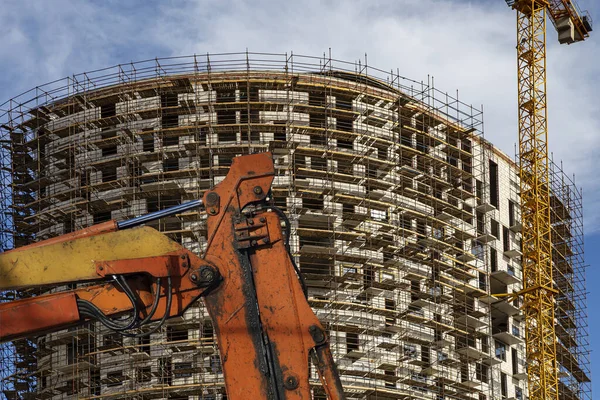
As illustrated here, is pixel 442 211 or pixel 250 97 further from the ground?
pixel 250 97

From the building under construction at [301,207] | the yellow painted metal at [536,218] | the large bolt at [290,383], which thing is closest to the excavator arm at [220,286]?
the large bolt at [290,383]

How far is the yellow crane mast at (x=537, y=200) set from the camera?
6531 cm

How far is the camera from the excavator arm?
14.6 meters

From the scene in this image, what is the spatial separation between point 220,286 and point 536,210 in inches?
2161

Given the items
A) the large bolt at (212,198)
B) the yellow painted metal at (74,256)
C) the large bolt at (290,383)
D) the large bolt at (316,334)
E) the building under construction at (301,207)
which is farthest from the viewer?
the building under construction at (301,207)

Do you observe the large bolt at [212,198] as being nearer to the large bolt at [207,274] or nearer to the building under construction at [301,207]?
the large bolt at [207,274]

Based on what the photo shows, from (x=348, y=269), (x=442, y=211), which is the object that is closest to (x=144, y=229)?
(x=348, y=269)

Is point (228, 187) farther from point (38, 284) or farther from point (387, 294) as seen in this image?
point (387, 294)

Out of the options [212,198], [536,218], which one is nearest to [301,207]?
[536,218]

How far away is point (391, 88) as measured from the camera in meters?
63.0

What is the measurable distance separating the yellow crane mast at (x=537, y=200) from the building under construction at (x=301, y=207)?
2.32 metres

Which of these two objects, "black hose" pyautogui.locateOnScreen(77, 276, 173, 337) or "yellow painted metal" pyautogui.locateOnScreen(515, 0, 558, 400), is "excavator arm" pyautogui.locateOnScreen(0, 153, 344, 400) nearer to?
"black hose" pyautogui.locateOnScreen(77, 276, 173, 337)

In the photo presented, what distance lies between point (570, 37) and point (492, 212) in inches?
587

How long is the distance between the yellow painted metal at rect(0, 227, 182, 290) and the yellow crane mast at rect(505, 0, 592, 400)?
173 feet
